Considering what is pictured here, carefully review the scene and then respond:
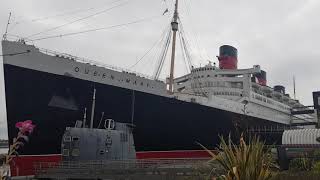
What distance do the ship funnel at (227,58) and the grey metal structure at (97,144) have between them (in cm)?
3262

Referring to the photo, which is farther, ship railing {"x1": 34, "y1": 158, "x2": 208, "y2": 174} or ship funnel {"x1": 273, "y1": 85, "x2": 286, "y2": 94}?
ship funnel {"x1": 273, "y1": 85, "x2": 286, "y2": 94}

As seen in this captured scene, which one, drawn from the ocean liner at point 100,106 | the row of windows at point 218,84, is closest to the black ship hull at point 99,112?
the ocean liner at point 100,106

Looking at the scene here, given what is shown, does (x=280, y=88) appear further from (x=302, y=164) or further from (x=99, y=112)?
(x=302, y=164)

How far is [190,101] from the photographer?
1607 inches

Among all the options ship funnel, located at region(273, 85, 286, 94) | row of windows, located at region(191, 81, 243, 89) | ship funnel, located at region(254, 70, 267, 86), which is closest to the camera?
row of windows, located at region(191, 81, 243, 89)

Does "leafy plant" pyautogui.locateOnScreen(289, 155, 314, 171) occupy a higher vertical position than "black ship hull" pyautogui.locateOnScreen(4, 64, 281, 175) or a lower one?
lower

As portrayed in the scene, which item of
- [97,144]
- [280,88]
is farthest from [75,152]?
[280,88]

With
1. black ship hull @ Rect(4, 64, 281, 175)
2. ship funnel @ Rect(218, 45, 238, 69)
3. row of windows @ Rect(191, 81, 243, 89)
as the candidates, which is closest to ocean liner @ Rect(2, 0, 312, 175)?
black ship hull @ Rect(4, 64, 281, 175)

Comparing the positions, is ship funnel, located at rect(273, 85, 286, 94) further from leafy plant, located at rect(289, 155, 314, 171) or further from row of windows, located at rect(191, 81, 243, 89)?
leafy plant, located at rect(289, 155, 314, 171)

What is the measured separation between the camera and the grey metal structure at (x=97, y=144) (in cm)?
2405

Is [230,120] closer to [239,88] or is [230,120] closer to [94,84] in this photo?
[239,88]

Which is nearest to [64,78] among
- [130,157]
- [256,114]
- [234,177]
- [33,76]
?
[33,76]

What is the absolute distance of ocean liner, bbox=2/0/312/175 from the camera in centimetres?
2941

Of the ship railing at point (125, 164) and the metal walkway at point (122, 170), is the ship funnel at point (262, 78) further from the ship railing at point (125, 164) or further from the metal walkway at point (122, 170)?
the metal walkway at point (122, 170)
